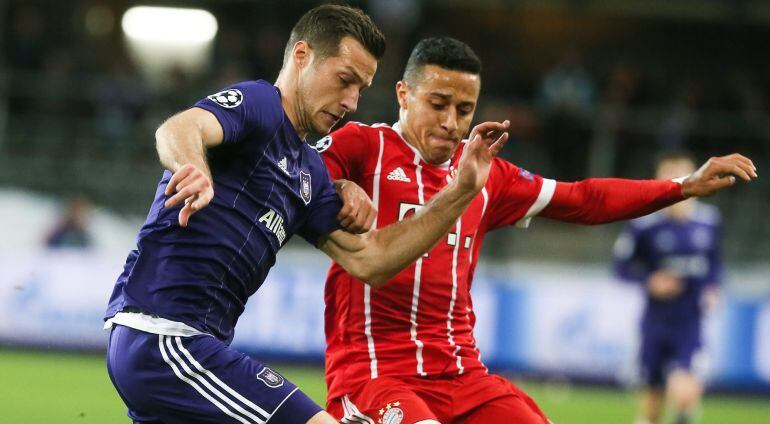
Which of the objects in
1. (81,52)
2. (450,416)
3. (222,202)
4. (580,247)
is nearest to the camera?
(222,202)

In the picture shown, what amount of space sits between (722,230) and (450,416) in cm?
1140

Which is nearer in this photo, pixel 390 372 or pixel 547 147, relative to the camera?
pixel 390 372

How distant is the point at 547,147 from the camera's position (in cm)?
1575

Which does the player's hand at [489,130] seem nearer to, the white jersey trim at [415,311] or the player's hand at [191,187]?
the white jersey trim at [415,311]

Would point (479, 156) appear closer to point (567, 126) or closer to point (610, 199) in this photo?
point (610, 199)

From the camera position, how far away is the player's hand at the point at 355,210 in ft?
15.5

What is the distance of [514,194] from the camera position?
5512 mm

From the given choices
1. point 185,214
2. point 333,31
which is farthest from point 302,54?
point 185,214

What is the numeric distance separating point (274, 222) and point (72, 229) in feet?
34.6

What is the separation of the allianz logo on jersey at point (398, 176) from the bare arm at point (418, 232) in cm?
55

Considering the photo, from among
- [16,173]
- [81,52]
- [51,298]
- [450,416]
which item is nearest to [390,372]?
[450,416]

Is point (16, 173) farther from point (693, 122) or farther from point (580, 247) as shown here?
point (693, 122)

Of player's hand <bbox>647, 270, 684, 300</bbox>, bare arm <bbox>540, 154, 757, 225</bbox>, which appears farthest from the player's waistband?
player's hand <bbox>647, 270, 684, 300</bbox>

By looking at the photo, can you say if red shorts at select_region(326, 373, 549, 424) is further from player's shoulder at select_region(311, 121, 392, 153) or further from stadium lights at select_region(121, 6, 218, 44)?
stadium lights at select_region(121, 6, 218, 44)
